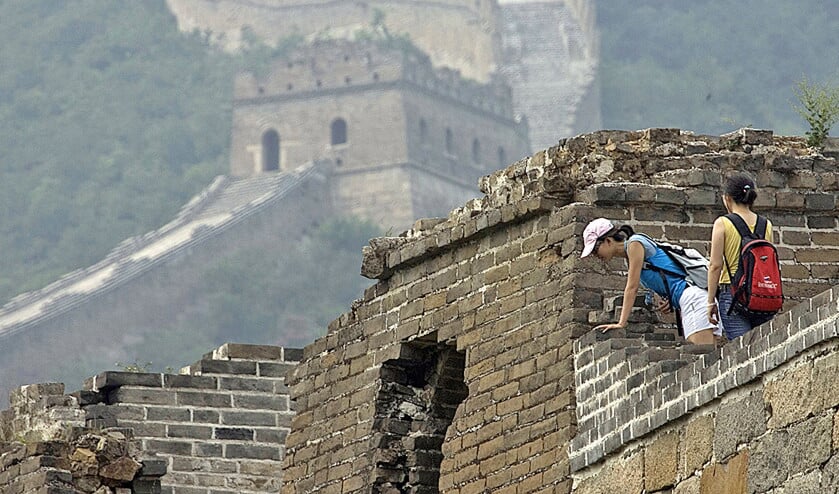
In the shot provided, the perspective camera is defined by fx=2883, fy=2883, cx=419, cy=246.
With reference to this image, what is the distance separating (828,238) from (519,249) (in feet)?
4.04

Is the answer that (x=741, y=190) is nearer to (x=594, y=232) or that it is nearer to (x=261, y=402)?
(x=594, y=232)

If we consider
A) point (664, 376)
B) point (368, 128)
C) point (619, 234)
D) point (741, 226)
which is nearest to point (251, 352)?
point (619, 234)

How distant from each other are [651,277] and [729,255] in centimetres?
55

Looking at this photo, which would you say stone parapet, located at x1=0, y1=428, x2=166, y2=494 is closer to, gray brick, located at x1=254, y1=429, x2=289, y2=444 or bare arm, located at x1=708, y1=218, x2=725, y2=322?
gray brick, located at x1=254, y1=429, x2=289, y2=444

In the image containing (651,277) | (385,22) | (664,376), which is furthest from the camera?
(385,22)

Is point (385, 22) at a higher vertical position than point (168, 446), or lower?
higher

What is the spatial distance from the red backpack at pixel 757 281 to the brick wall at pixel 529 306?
229mm

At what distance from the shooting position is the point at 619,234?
35.6ft

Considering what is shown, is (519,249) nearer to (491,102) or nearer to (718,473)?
(718,473)

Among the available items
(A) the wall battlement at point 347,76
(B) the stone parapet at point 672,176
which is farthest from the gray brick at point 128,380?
(A) the wall battlement at point 347,76

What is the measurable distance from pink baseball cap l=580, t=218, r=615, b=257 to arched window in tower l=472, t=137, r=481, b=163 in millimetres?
90211

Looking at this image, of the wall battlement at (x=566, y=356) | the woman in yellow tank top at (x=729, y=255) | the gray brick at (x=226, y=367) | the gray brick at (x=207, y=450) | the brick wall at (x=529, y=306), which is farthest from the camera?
the gray brick at (x=226, y=367)

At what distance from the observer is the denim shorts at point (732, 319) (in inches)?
393

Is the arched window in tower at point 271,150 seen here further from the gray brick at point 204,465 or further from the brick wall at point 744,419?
the brick wall at point 744,419
